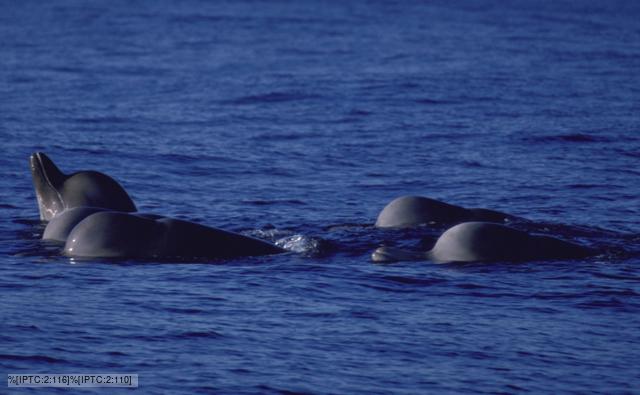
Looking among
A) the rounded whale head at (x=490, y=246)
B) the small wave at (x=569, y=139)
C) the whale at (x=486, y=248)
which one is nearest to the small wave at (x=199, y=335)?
the whale at (x=486, y=248)

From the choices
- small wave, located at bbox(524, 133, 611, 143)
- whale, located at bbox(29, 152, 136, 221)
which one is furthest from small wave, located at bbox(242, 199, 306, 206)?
small wave, located at bbox(524, 133, 611, 143)

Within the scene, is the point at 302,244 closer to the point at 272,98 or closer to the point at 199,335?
the point at 199,335

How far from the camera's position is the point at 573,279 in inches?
677

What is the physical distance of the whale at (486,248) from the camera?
17953 mm

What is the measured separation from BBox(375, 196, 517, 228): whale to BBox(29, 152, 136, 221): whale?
386 centimetres

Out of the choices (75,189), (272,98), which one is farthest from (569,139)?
(75,189)

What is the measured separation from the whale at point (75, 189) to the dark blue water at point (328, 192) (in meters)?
0.71

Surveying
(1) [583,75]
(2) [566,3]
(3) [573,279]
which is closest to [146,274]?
(3) [573,279]

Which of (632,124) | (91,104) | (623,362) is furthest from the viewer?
(91,104)

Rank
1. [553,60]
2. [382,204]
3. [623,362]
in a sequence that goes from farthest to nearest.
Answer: [553,60] → [382,204] → [623,362]

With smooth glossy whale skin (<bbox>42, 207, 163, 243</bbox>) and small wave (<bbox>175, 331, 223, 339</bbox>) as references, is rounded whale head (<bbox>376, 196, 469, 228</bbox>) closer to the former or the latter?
smooth glossy whale skin (<bbox>42, 207, 163, 243</bbox>)

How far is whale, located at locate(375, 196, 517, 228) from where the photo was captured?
2048 centimetres

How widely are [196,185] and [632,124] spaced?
1254 cm

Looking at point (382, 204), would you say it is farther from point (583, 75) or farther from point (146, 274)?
point (583, 75)
